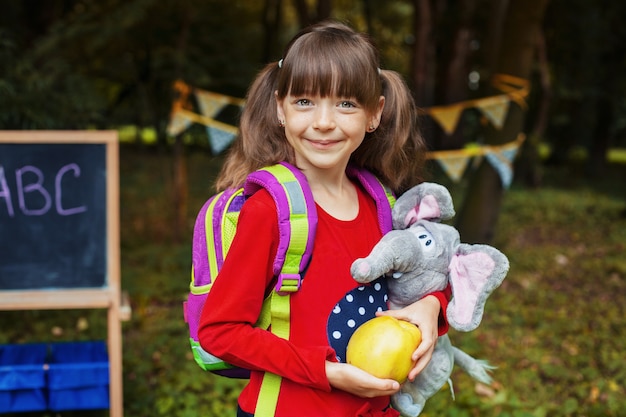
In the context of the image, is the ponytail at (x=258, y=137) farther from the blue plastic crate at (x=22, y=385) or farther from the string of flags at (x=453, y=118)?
the string of flags at (x=453, y=118)

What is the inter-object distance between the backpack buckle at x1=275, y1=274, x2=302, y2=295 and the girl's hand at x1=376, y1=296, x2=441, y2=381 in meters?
0.26

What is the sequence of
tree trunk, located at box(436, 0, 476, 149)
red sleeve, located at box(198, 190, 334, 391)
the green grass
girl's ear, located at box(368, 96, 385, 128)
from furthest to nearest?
tree trunk, located at box(436, 0, 476, 149) → the green grass → girl's ear, located at box(368, 96, 385, 128) → red sleeve, located at box(198, 190, 334, 391)

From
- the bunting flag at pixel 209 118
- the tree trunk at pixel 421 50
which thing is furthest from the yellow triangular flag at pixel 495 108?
the bunting flag at pixel 209 118

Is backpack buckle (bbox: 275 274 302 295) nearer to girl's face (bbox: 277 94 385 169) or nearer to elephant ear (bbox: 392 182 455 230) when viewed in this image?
girl's face (bbox: 277 94 385 169)

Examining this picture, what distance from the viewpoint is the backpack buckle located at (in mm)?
1679

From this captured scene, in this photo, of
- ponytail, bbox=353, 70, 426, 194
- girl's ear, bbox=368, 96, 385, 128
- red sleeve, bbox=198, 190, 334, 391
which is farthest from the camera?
ponytail, bbox=353, 70, 426, 194

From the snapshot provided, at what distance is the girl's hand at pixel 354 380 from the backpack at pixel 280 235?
14cm

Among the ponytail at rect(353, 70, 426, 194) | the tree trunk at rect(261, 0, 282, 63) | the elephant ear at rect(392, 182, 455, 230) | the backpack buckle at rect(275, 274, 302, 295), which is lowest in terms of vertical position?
the tree trunk at rect(261, 0, 282, 63)

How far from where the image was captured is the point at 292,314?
1.74 meters

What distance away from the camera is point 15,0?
671 cm

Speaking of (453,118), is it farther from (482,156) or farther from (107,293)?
(107,293)

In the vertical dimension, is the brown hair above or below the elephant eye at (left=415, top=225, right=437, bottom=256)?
above

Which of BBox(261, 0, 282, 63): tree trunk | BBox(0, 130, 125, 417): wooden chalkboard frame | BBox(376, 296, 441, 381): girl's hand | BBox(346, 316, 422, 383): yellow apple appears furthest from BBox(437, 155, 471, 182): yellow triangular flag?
BBox(261, 0, 282, 63): tree trunk

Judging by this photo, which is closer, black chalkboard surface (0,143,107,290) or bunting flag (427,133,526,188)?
black chalkboard surface (0,143,107,290)
